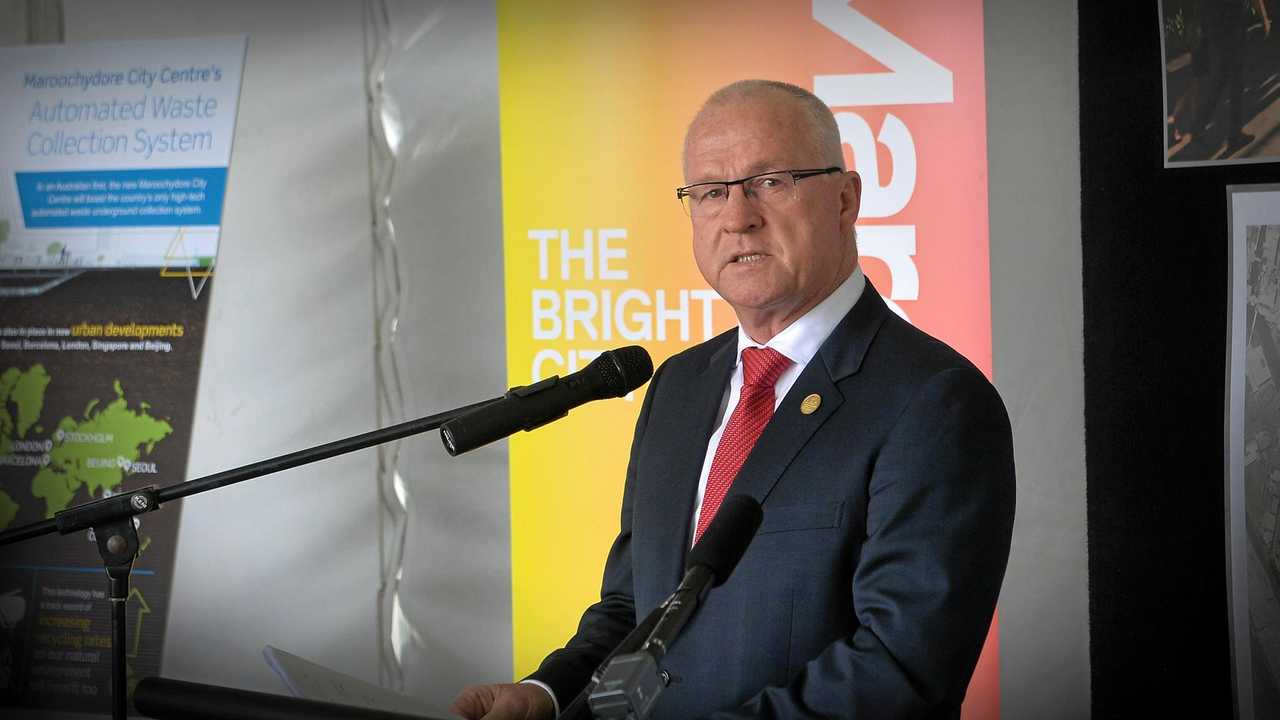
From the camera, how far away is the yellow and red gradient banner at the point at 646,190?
2.91m

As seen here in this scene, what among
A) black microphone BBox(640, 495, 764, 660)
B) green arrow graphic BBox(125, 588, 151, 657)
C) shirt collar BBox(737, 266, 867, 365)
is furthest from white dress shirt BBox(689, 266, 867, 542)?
green arrow graphic BBox(125, 588, 151, 657)

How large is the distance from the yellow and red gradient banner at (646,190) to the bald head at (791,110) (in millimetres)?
1208

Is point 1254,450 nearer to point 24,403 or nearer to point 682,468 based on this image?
point 682,468

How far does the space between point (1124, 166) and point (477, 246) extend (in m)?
1.80

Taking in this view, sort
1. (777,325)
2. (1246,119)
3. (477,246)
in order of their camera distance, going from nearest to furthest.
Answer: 1. (777,325)
2. (1246,119)
3. (477,246)

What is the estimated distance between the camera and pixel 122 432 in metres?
3.44

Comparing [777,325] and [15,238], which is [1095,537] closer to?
[777,325]

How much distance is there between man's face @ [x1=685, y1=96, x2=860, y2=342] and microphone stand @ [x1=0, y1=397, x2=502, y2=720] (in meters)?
0.46

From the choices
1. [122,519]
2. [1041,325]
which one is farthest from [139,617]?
[1041,325]

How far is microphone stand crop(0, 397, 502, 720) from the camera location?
5.01 feet

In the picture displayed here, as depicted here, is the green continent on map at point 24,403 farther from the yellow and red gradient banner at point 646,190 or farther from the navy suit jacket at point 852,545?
the navy suit jacket at point 852,545

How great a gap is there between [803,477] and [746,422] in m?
0.18

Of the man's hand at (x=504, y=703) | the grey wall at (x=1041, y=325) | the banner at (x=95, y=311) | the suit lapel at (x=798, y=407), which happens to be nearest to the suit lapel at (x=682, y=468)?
the suit lapel at (x=798, y=407)

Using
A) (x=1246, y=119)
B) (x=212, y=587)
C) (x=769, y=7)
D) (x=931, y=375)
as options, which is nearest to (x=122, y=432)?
(x=212, y=587)
